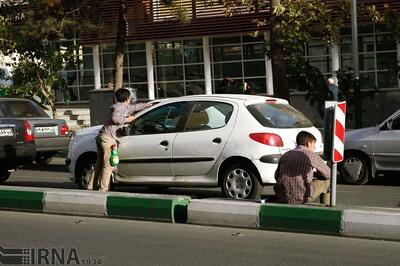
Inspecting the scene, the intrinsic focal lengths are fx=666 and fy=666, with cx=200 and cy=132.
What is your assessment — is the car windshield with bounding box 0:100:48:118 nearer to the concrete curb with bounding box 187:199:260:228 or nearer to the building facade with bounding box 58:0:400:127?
the building facade with bounding box 58:0:400:127

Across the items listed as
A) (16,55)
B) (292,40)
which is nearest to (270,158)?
(292,40)

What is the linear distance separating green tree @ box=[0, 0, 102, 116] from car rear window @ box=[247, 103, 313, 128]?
9.60 metres

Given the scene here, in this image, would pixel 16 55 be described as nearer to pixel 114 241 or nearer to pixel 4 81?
pixel 4 81

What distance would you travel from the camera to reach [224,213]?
8.12m

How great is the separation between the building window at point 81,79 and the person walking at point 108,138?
17.6 metres

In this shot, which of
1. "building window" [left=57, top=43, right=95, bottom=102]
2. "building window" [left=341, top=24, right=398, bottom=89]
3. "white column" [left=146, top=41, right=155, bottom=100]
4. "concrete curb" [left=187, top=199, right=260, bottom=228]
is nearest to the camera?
"concrete curb" [left=187, top=199, right=260, bottom=228]

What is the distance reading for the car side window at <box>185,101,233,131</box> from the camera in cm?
988

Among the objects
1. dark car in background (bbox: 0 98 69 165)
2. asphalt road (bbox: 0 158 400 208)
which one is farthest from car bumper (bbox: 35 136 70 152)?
asphalt road (bbox: 0 158 400 208)

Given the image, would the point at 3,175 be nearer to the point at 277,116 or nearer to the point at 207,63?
the point at 277,116

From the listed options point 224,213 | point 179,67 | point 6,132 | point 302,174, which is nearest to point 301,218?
point 302,174

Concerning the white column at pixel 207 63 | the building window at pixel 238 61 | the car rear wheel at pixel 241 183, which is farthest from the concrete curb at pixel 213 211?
the white column at pixel 207 63

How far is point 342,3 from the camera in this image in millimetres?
Result: 18234

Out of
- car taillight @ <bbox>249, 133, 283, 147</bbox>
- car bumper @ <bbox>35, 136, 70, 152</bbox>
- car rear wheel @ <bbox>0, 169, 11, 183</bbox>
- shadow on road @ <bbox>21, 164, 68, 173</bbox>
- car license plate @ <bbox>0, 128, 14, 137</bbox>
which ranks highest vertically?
car license plate @ <bbox>0, 128, 14, 137</bbox>

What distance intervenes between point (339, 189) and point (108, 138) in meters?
4.37
